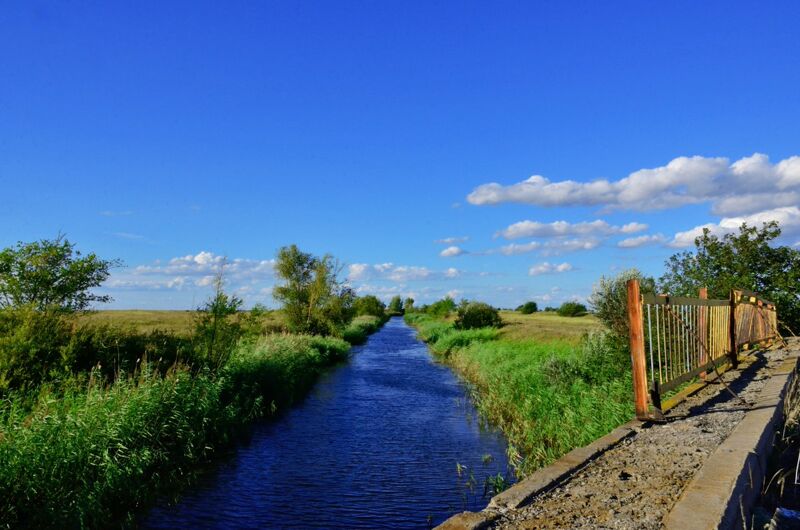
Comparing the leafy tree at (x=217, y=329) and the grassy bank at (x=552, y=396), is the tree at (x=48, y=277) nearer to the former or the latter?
the leafy tree at (x=217, y=329)

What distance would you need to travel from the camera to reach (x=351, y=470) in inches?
378

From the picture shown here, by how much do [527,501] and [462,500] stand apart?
→ 3792 millimetres

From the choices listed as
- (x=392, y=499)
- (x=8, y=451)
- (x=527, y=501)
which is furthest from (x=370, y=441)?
(x=527, y=501)

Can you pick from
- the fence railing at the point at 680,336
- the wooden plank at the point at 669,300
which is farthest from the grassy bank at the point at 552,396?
the wooden plank at the point at 669,300

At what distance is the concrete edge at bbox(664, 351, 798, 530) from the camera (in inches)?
152

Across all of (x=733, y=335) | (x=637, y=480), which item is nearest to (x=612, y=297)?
(x=733, y=335)

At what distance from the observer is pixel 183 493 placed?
8.36 metres

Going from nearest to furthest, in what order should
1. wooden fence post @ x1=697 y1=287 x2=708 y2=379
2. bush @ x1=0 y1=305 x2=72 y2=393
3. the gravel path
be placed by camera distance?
1. the gravel path
2. bush @ x1=0 y1=305 x2=72 y2=393
3. wooden fence post @ x1=697 y1=287 x2=708 y2=379

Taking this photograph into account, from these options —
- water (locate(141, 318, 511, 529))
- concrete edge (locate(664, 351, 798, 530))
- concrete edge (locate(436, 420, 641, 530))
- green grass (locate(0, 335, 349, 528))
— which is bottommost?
water (locate(141, 318, 511, 529))

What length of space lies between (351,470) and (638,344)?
5.23m

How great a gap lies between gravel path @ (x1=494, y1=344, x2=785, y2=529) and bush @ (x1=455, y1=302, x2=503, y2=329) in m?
32.2

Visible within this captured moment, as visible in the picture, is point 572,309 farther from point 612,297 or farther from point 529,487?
point 529,487

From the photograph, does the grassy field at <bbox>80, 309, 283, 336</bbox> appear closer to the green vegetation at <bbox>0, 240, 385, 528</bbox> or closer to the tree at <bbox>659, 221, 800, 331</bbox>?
the green vegetation at <bbox>0, 240, 385, 528</bbox>

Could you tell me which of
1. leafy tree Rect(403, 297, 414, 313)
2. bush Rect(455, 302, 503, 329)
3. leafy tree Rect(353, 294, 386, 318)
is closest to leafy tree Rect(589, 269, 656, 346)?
bush Rect(455, 302, 503, 329)
